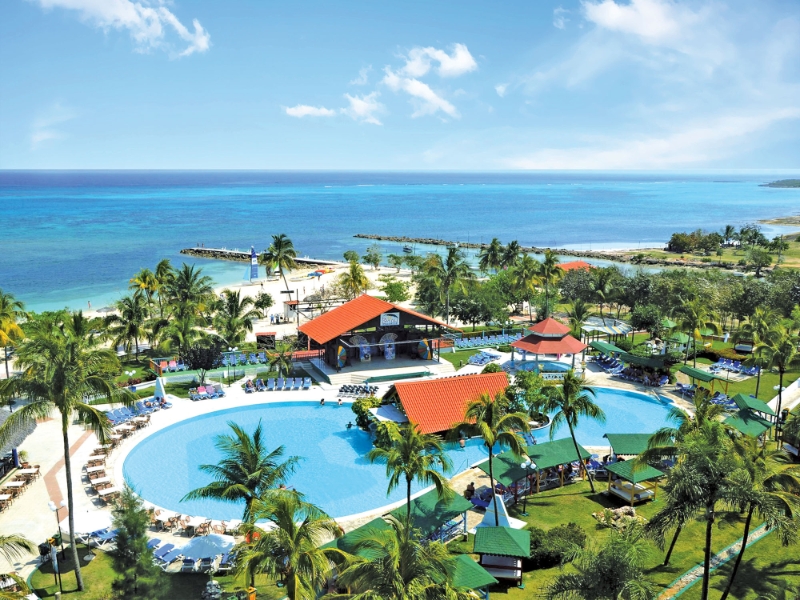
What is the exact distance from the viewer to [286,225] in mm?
150500

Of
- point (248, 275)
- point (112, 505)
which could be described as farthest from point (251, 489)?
point (248, 275)

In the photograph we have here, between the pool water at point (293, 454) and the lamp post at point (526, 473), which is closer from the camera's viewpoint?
the lamp post at point (526, 473)

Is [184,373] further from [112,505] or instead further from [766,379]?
[766,379]

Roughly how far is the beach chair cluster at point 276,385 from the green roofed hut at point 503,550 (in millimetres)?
19049

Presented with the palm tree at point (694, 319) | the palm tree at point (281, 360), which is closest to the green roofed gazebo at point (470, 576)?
the palm tree at point (281, 360)

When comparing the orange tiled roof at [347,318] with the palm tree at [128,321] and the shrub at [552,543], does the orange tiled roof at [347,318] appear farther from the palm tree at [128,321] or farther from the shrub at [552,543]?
the shrub at [552,543]

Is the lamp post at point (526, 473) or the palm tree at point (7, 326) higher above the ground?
the palm tree at point (7, 326)

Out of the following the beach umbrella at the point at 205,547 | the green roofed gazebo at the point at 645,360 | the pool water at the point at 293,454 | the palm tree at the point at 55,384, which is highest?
the palm tree at the point at 55,384

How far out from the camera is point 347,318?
38.1 meters

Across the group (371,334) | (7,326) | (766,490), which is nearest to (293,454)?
(371,334)

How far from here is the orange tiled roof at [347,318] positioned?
3703cm

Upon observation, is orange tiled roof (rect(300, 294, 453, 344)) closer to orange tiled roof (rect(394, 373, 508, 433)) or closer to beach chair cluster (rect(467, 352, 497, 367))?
beach chair cluster (rect(467, 352, 497, 367))

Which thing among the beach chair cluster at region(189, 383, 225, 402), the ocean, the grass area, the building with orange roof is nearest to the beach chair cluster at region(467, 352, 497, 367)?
the building with orange roof

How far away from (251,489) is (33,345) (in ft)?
22.7
